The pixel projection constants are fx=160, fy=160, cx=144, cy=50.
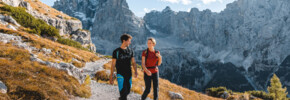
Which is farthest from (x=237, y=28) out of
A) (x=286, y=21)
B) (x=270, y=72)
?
(x=270, y=72)

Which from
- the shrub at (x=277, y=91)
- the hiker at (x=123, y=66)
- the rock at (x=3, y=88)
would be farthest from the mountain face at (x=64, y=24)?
the shrub at (x=277, y=91)

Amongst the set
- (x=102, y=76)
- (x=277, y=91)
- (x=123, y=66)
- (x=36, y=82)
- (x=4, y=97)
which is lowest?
(x=277, y=91)

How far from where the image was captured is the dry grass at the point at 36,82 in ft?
21.5

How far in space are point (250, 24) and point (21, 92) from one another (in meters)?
216

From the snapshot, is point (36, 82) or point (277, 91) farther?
point (277, 91)

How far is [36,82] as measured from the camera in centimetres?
744

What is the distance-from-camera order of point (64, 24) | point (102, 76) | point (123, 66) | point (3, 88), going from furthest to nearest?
point (64, 24)
point (102, 76)
point (123, 66)
point (3, 88)

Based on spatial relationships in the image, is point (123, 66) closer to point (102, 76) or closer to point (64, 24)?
point (102, 76)

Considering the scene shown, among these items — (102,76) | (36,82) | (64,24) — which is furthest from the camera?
(64,24)

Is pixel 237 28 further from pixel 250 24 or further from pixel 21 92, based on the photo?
pixel 21 92

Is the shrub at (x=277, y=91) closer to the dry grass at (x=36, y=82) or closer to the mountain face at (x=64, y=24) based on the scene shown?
the dry grass at (x=36, y=82)

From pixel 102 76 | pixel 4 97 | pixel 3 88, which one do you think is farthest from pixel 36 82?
pixel 102 76

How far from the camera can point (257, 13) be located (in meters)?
180

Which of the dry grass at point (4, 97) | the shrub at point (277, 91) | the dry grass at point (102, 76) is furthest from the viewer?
the shrub at point (277, 91)
